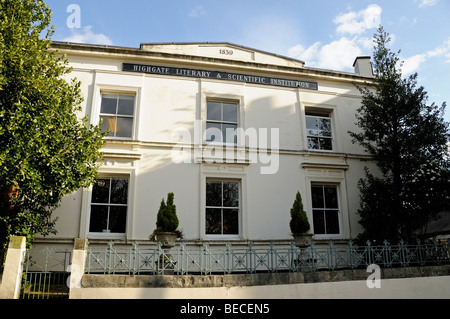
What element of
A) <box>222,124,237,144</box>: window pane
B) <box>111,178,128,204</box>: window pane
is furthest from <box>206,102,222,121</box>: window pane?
<box>111,178,128,204</box>: window pane

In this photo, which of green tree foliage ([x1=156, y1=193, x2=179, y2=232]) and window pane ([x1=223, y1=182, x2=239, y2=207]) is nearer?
green tree foliage ([x1=156, y1=193, x2=179, y2=232])

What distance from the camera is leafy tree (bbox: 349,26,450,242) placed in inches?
451

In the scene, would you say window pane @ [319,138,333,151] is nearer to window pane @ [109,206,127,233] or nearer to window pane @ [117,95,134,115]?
window pane @ [117,95,134,115]

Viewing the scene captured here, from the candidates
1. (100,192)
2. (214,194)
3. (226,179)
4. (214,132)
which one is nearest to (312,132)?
(214,132)

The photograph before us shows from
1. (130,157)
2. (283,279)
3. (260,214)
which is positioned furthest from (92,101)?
(283,279)

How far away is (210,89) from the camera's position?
41.6 ft

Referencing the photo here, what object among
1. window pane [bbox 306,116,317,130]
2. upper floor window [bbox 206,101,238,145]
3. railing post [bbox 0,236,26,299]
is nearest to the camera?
railing post [bbox 0,236,26,299]

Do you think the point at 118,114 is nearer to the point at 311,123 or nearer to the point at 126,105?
the point at 126,105

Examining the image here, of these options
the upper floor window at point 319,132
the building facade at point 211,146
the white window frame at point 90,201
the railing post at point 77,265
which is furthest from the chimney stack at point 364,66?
the railing post at point 77,265

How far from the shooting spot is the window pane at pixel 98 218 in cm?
1084

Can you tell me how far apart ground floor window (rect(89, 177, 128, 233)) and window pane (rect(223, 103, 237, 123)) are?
450 centimetres

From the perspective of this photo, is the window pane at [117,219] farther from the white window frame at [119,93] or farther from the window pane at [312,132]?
the window pane at [312,132]

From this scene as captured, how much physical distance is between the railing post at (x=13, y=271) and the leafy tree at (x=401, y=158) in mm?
10538

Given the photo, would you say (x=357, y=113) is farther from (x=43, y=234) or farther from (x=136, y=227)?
(x=43, y=234)
